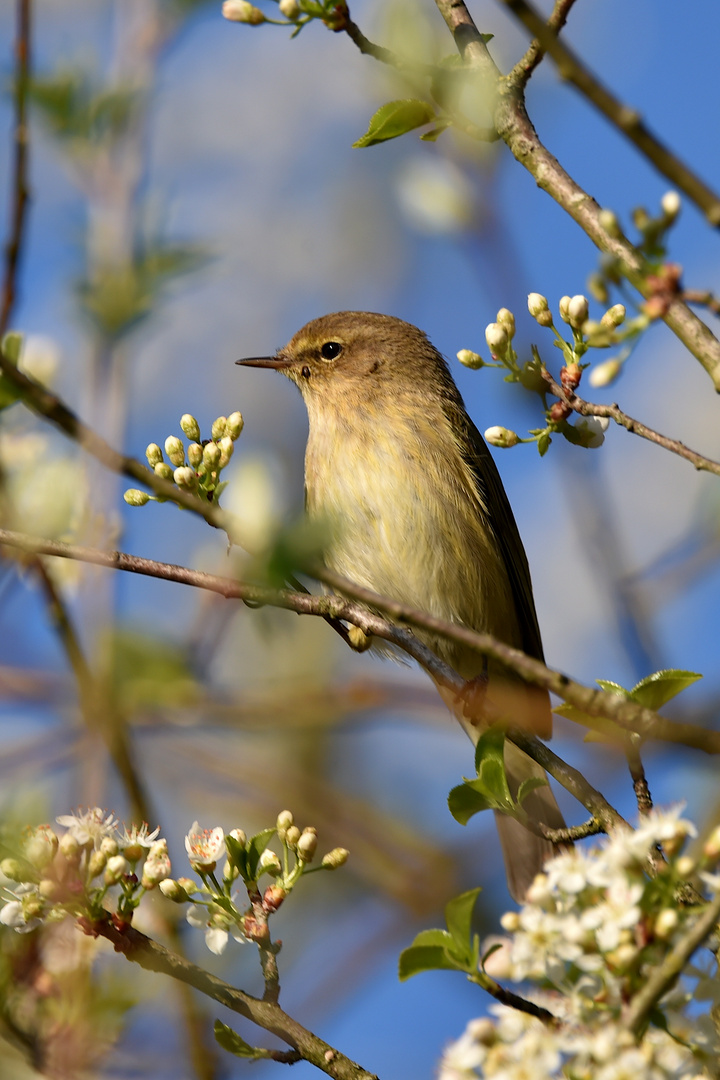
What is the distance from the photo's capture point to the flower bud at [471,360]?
109 inches

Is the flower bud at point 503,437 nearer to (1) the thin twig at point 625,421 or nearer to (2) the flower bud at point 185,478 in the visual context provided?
(1) the thin twig at point 625,421

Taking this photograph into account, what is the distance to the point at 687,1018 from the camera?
181 centimetres

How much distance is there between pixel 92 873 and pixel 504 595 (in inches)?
133

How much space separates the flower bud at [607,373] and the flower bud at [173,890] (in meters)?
1.31

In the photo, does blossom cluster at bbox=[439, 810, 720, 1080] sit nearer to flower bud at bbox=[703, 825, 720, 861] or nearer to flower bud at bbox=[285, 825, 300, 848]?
flower bud at bbox=[703, 825, 720, 861]

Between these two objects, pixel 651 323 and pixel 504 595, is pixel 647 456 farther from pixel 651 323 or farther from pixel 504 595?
pixel 651 323

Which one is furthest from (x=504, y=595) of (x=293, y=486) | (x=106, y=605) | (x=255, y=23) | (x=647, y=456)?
(x=647, y=456)

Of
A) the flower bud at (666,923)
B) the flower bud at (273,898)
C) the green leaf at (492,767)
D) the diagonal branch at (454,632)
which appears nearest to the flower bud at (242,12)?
the diagonal branch at (454,632)

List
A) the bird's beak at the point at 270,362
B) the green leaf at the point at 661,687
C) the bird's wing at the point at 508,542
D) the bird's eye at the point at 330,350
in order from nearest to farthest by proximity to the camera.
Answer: the green leaf at the point at 661,687, the bird's wing at the point at 508,542, the bird's beak at the point at 270,362, the bird's eye at the point at 330,350

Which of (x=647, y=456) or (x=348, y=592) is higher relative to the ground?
(x=647, y=456)

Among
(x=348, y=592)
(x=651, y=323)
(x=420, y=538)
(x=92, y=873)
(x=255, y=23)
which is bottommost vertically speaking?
(x=92, y=873)

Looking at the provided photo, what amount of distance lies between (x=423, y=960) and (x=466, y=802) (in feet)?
1.26

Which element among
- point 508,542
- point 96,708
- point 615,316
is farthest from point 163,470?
point 508,542

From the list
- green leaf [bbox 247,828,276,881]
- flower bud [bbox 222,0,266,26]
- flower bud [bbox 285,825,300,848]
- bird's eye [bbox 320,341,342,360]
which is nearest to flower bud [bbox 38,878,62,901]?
green leaf [bbox 247,828,276,881]
